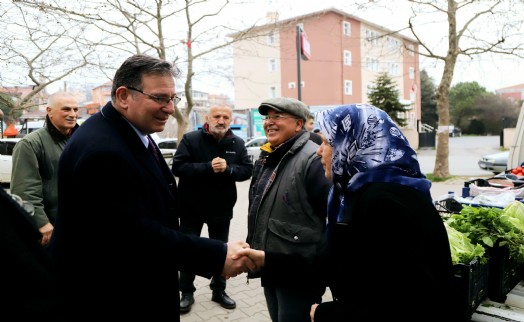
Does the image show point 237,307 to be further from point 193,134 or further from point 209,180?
point 193,134

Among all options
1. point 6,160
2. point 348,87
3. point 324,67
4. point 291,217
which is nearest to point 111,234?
point 291,217

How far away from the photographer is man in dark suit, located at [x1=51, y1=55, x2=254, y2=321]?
1740mm

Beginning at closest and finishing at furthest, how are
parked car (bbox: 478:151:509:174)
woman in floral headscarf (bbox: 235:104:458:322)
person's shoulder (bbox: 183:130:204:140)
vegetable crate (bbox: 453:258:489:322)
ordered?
woman in floral headscarf (bbox: 235:104:458:322) → vegetable crate (bbox: 453:258:489:322) → person's shoulder (bbox: 183:130:204:140) → parked car (bbox: 478:151:509:174)

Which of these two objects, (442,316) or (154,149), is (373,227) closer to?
(442,316)

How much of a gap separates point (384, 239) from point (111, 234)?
115 centimetres

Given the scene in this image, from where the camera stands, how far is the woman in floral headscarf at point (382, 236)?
4.93ft

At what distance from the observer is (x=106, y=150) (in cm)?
176

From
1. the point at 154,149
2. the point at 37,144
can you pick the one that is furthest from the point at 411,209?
the point at 37,144

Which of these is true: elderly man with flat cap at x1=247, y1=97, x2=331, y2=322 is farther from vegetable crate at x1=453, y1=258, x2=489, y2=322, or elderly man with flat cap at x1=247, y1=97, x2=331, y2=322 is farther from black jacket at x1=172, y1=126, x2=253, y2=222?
black jacket at x1=172, y1=126, x2=253, y2=222

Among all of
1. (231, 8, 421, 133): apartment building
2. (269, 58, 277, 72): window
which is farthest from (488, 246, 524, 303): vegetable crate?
(269, 58, 277, 72): window

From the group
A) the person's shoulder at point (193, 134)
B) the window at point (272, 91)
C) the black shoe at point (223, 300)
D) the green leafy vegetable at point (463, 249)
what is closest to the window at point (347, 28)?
the window at point (272, 91)

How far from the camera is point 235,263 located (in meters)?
2.10

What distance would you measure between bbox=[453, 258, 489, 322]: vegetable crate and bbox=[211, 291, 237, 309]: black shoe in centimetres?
248

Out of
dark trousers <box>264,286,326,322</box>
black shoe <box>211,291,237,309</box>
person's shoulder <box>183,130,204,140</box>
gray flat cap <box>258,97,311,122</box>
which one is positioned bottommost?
black shoe <box>211,291,237,309</box>
